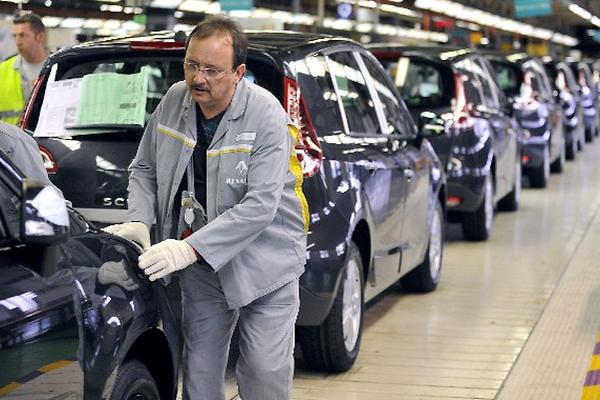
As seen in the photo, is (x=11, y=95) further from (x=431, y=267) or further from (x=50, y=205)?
(x=50, y=205)

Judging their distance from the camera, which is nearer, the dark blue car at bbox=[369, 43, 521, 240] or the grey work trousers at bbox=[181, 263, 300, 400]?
the grey work trousers at bbox=[181, 263, 300, 400]

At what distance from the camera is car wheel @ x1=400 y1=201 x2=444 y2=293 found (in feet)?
32.4

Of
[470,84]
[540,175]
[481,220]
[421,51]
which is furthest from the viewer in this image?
[540,175]

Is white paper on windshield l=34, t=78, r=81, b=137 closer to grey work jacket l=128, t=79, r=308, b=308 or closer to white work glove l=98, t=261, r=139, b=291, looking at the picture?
grey work jacket l=128, t=79, r=308, b=308

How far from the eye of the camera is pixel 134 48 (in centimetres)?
687

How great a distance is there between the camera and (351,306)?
7.47 m

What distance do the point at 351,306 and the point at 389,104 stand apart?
68.9 inches

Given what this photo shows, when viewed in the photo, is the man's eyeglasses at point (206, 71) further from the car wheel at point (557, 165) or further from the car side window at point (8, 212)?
the car wheel at point (557, 165)

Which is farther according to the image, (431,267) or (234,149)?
(431,267)

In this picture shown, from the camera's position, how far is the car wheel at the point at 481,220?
1298 cm

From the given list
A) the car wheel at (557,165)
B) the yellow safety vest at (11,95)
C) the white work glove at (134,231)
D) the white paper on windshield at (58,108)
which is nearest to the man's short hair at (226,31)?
the white work glove at (134,231)

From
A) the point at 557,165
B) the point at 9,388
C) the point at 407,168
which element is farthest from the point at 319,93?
the point at 557,165

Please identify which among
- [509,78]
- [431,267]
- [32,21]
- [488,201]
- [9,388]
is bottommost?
[488,201]

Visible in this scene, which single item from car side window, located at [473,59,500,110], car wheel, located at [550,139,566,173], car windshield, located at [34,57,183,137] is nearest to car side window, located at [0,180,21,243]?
car windshield, located at [34,57,183,137]
